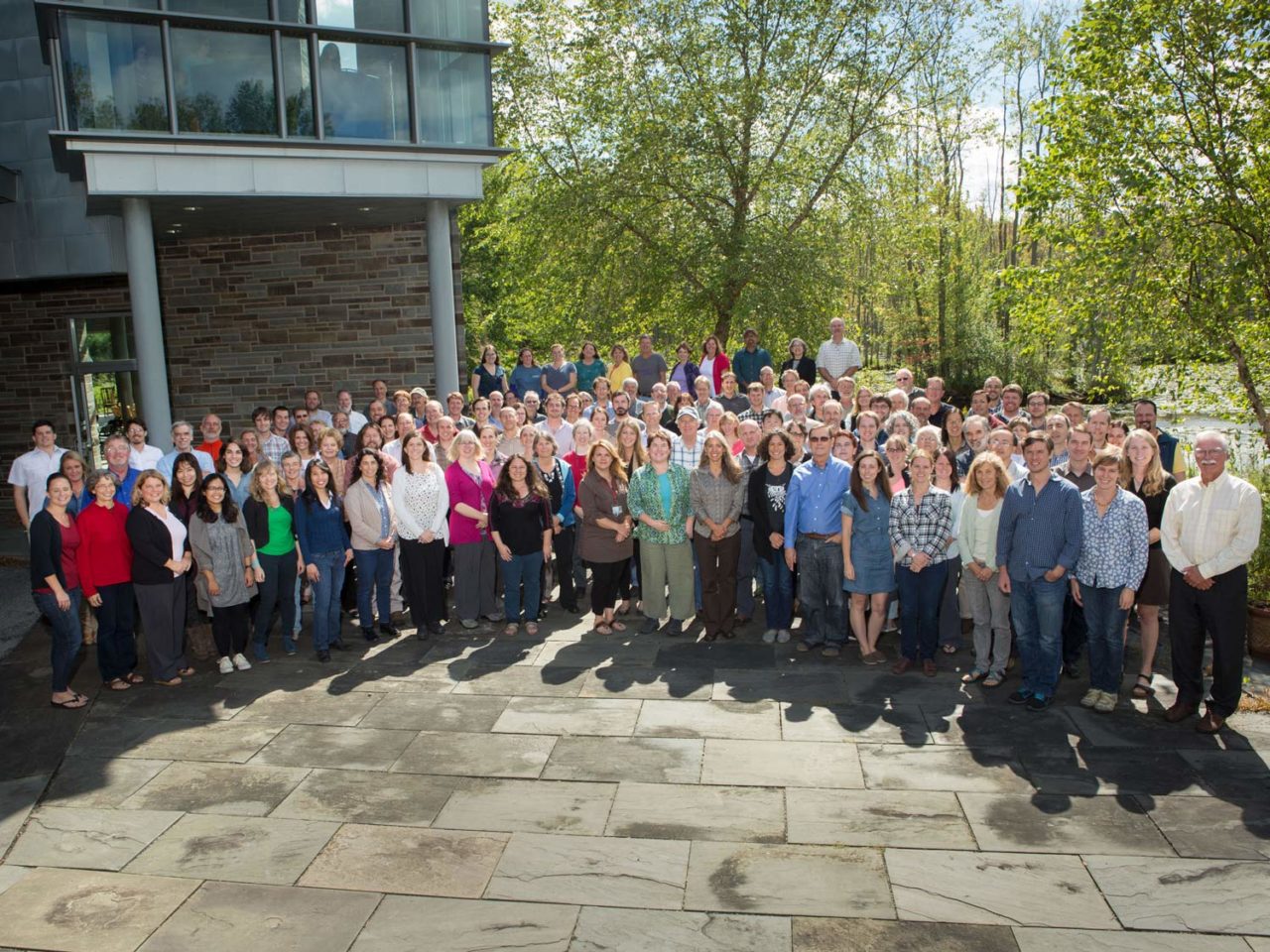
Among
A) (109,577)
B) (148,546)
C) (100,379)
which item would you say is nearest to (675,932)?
(148,546)

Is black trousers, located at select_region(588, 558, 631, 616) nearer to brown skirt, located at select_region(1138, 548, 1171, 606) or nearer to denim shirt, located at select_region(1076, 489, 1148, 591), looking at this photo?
denim shirt, located at select_region(1076, 489, 1148, 591)

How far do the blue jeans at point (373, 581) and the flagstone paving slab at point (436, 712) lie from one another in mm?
1486

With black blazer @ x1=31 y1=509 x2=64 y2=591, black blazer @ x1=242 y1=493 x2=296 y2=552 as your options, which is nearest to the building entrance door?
black blazer @ x1=242 y1=493 x2=296 y2=552

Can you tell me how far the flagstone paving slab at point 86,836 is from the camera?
5.27 metres

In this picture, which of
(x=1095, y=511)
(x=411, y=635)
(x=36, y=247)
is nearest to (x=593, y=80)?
(x=36, y=247)

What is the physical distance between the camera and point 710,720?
678 cm

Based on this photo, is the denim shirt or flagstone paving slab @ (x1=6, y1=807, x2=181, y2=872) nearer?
flagstone paving slab @ (x1=6, y1=807, x2=181, y2=872)

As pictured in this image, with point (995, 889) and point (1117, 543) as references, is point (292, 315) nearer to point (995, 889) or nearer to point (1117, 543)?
point (1117, 543)

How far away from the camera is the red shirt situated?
7629mm

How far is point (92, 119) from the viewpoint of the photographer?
10.4 metres

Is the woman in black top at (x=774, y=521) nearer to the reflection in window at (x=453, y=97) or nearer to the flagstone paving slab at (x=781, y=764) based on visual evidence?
the flagstone paving slab at (x=781, y=764)

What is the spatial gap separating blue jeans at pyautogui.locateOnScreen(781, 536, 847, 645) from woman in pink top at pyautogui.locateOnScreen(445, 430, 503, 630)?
2731 mm

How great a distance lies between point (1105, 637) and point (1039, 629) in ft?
1.35

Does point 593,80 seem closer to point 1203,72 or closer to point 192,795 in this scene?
point 1203,72
